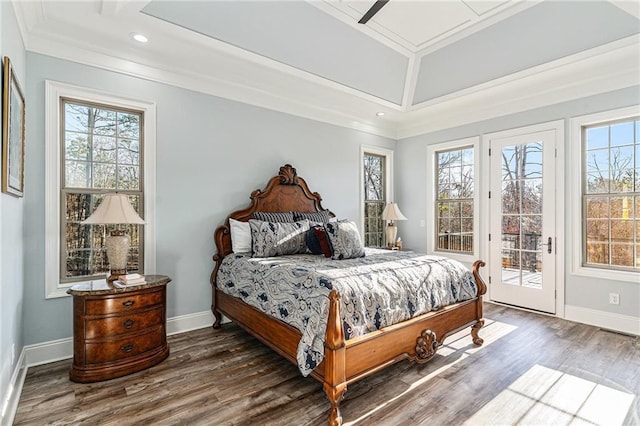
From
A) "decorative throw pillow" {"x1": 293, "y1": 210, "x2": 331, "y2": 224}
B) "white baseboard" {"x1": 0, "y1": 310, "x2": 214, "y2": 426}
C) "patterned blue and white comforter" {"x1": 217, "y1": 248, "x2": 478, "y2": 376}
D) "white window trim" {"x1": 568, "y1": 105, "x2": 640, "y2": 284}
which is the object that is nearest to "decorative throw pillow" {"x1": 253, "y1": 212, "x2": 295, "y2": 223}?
"decorative throw pillow" {"x1": 293, "y1": 210, "x2": 331, "y2": 224}

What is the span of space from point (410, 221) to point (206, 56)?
13.3 feet

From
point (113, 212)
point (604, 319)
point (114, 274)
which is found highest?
point (113, 212)

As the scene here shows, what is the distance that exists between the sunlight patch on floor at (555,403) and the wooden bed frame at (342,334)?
1.89ft

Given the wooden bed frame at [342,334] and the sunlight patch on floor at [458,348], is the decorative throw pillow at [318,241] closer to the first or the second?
the wooden bed frame at [342,334]

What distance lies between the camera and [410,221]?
223 inches

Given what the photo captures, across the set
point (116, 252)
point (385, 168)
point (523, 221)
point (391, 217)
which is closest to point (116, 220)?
point (116, 252)

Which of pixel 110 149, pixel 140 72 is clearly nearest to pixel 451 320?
pixel 110 149

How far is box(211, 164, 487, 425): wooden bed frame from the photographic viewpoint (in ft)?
6.38

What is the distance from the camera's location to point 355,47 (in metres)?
3.64

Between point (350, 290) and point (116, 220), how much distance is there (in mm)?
1953

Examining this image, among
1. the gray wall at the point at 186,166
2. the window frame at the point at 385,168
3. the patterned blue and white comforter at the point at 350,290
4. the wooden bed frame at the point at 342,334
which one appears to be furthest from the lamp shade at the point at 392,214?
the wooden bed frame at the point at 342,334

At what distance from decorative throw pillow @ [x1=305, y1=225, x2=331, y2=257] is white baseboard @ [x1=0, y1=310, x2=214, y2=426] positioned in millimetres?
1393

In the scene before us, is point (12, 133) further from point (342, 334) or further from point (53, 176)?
point (342, 334)

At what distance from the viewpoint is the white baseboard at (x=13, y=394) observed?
6.18 ft
